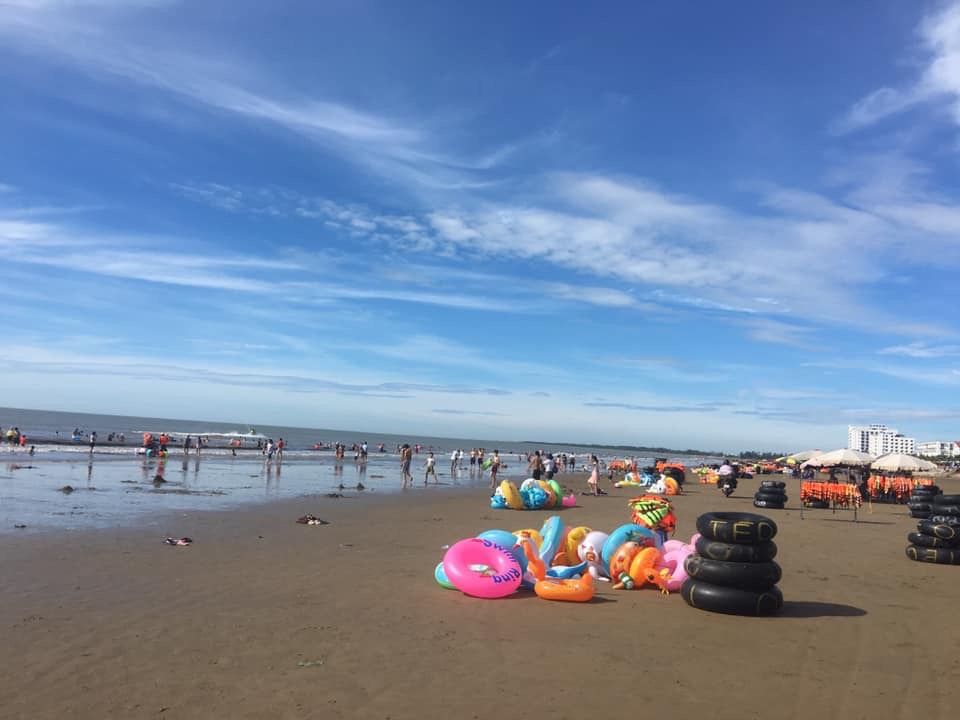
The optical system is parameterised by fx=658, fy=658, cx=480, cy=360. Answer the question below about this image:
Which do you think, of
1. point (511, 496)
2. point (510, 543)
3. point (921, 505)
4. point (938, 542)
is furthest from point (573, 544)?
point (921, 505)

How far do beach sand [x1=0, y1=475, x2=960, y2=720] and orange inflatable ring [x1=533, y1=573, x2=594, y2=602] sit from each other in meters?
0.17

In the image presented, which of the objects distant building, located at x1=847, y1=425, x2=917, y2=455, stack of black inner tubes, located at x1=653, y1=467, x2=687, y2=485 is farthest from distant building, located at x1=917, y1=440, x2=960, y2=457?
stack of black inner tubes, located at x1=653, y1=467, x2=687, y2=485

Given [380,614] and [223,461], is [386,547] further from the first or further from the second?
[223,461]

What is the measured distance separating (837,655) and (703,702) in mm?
2303

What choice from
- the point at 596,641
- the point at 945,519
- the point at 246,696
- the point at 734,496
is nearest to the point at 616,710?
the point at 596,641

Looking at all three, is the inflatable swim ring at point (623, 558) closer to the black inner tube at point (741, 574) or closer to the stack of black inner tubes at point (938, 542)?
the black inner tube at point (741, 574)

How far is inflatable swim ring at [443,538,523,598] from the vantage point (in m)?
8.83

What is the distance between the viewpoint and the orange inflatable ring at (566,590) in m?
8.76

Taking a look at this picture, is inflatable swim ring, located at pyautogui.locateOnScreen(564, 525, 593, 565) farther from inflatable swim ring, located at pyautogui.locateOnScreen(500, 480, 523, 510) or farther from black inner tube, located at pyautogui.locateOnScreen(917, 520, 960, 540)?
inflatable swim ring, located at pyautogui.locateOnScreen(500, 480, 523, 510)

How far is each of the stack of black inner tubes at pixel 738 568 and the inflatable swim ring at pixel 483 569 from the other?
2.43 m

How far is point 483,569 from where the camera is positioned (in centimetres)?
904

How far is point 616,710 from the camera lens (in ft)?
16.8

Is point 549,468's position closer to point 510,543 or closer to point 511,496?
point 511,496

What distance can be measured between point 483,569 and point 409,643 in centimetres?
246
